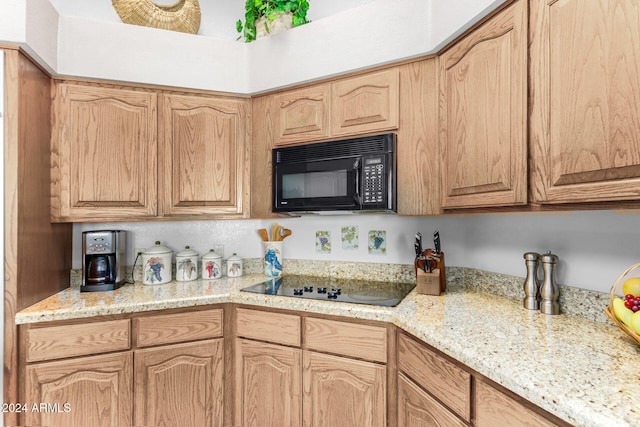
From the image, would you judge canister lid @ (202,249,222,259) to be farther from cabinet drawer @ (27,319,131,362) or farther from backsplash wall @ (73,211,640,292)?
cabinet drawer @ (27,319,131,362)

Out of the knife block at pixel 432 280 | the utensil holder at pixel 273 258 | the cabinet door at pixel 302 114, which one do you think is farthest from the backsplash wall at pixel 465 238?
the cabinet door at pixel 302 114

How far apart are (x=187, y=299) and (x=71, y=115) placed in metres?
1.14

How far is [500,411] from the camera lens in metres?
0.90

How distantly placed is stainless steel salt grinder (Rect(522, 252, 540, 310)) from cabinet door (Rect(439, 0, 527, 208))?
0.32m

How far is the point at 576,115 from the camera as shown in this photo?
3.26 feet

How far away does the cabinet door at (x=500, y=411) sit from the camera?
0.82m

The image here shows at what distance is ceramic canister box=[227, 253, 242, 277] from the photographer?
223 centimetres

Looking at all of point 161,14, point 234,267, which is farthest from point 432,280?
point 161,14

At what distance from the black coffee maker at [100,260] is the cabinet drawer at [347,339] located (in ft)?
3.70

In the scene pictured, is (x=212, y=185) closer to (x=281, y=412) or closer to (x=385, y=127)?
(x=385, y=127)

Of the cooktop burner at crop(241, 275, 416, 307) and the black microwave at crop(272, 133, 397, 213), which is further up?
the black microwave at crop(272, 133, 397, 213)

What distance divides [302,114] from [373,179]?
57 centimetres

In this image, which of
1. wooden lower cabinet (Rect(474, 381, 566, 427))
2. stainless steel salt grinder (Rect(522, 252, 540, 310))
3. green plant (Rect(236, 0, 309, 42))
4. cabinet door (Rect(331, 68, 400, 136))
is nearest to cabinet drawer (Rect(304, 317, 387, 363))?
wooden lower cabinet (Rect(474, 381, 566, 427))

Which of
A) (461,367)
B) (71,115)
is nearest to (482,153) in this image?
(461,367)
